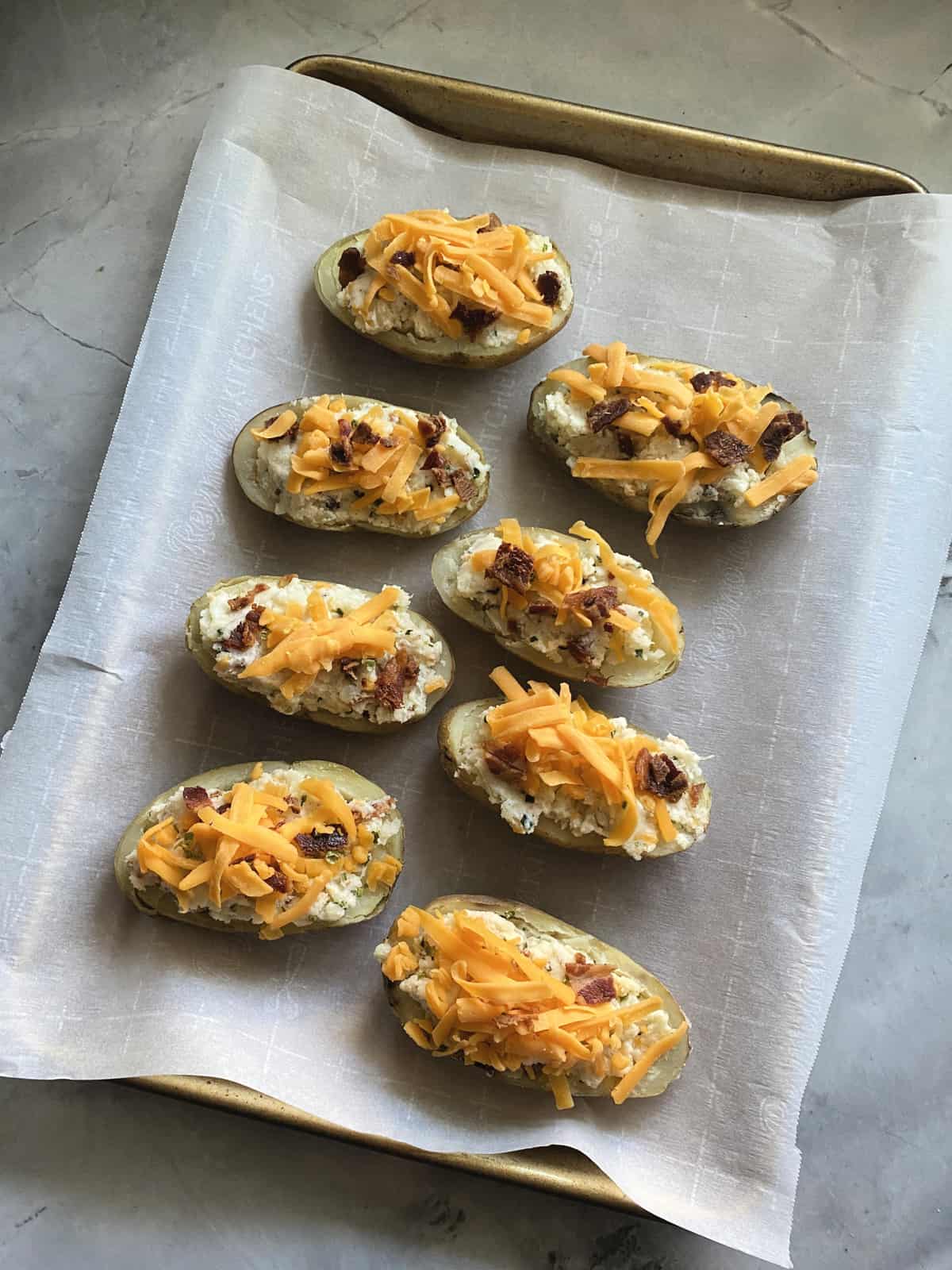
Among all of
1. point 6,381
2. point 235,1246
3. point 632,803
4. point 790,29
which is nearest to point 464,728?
point 632,803

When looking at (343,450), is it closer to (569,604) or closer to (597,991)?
(569,604)

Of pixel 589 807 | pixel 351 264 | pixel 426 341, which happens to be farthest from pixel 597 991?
pixel 351 264

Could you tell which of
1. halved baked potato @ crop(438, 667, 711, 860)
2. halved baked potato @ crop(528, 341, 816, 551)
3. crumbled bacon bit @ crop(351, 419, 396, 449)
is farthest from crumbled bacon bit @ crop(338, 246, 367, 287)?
halved baked potato @ crop(438, 667, 711, 860)

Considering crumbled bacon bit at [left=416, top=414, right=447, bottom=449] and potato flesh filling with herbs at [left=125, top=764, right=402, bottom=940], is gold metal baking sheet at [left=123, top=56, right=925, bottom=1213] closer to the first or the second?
crumbled bacon bit at [left=416, top=414, right=447, bottom=449]

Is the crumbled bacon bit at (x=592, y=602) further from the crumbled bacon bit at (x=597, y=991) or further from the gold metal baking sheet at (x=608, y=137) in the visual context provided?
the gold metal baking sheet at (x=608, y=137)

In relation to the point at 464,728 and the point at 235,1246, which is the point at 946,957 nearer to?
the point at 464,728

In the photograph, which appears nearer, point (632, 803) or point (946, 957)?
point (632, 803)
